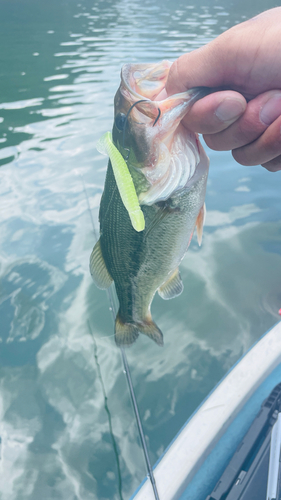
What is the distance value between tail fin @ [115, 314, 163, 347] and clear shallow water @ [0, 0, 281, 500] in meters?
1.07

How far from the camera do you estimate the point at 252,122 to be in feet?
3.89

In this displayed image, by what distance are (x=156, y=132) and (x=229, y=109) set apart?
293 millimetres

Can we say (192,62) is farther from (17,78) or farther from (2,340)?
(17,78)

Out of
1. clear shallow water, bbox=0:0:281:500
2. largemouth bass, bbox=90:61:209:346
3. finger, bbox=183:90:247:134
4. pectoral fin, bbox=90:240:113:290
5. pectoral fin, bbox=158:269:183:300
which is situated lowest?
clear shallow water, bbox=0:0:281:500

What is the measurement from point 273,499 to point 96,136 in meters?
6.60

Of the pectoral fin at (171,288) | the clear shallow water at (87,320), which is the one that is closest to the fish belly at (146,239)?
the pectoral fin at (171,288)

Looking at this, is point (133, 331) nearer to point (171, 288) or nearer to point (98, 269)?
point (171, 288)

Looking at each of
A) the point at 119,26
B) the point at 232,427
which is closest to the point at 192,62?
the point at 232,427

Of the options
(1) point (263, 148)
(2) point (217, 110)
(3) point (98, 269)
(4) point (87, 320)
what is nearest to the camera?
(2) point (217, 110)

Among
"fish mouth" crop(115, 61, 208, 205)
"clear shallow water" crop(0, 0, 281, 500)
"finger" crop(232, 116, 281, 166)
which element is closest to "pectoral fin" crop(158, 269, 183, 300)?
"fish mouth" crop(115, 61, 208, 205)

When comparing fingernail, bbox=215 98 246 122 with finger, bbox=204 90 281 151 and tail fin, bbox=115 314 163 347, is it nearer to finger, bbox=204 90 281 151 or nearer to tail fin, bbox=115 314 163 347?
finger, bbox=204 90 281 151

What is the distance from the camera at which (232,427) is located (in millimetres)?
2127

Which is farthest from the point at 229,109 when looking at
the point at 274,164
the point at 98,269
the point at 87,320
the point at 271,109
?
the point at 87,320

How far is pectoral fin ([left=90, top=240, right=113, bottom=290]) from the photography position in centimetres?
172
